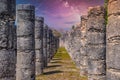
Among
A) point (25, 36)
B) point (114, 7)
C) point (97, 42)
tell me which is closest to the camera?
point (114, 7)

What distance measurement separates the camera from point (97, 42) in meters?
12.4

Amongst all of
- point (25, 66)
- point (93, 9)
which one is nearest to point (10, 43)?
point (93, 9)

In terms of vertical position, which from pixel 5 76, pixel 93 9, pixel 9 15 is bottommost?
pixel 5 76

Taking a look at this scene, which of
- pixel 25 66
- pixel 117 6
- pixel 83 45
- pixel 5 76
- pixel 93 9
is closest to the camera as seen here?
pixel 5 76

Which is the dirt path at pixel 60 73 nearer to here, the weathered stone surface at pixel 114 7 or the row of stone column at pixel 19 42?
the row of stone column at pixel 19 42

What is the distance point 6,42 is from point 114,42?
242 centimetres

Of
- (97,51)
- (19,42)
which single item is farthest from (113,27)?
(19,42)

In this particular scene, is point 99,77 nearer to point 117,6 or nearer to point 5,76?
point 117,6

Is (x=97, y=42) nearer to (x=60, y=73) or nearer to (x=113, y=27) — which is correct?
(x=113, y=27)

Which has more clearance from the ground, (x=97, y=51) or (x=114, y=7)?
(x=114, y=7)

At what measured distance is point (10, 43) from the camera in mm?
6316

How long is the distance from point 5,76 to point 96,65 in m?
6.68

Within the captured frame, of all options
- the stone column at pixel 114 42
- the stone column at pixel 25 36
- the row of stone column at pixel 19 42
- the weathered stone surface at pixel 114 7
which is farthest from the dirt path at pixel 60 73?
the weathered stone surface at pixel 114 7

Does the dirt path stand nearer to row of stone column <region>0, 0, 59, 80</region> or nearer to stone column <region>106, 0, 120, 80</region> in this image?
row of stone column <region>0, 0, 59, 80</region>
